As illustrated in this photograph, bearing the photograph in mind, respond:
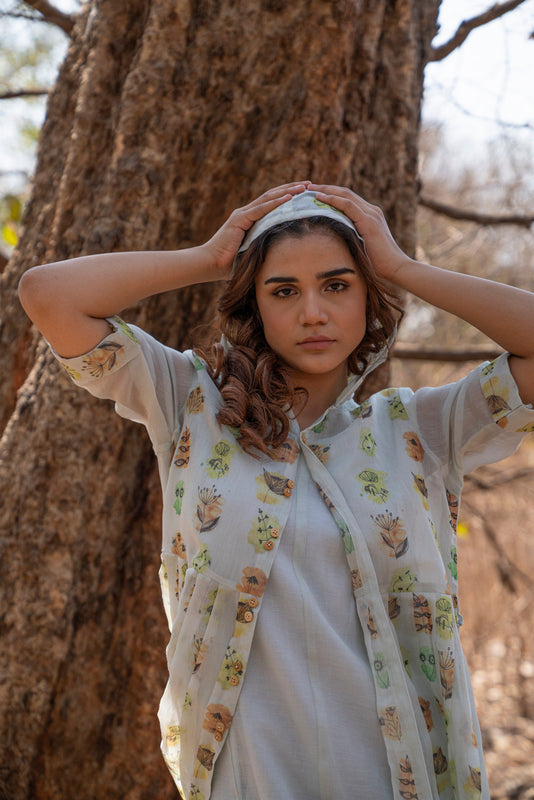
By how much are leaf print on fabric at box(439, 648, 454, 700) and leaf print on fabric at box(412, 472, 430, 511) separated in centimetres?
31

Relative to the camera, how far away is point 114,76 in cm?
279

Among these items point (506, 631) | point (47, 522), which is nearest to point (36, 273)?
point (47, 522)

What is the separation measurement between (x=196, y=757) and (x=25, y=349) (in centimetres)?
166

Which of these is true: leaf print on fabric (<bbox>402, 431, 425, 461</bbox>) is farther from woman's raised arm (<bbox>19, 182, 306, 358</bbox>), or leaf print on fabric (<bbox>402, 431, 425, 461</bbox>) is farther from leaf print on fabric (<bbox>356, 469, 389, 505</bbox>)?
woman's raised arm (<bbox>19, 182, 306, 358</bbox>)

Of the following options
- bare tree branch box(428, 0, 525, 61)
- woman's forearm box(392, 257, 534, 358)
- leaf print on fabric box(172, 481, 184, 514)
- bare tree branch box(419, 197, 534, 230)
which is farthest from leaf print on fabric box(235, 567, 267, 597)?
bare tree branch box(419, 197, 534, 230)

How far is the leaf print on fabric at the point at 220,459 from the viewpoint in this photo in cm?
170

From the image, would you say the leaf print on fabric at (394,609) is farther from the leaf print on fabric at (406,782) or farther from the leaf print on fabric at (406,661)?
the leaf print on fabric at (406,782)

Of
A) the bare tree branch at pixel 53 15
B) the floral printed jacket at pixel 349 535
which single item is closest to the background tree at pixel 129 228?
the bare tree branch at pixel 53 15

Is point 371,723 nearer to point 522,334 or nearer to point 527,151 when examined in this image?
point 522,334

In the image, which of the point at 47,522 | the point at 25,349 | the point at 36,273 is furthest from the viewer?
the point at 25,349

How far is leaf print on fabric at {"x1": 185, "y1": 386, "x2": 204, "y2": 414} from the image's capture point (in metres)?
1.82

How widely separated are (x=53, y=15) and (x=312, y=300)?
2387 millimetres

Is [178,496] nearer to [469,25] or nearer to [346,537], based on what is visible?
→ [346,537]

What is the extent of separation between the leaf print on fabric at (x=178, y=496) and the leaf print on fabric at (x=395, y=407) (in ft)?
1.78
